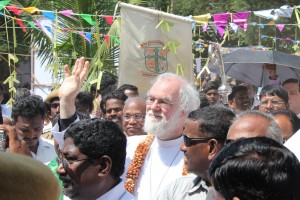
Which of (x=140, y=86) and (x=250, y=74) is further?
(x=250, y=74)

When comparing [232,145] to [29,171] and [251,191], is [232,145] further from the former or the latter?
[29,171]

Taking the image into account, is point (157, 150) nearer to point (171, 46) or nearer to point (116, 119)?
point (116, 119)

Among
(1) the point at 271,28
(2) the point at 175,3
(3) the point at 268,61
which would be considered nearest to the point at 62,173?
(3) the point at 268,61

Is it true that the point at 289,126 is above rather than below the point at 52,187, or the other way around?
below

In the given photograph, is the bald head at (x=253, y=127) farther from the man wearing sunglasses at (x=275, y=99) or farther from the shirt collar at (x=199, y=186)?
the man wearing sunglasses at (x=275, y=99)

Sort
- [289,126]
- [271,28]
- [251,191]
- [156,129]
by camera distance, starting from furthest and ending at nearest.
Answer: [271,28] < [289,126] < [156,129] < [251,191]

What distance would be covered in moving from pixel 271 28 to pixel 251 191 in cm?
2237

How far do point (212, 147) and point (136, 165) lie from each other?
0.83 meters

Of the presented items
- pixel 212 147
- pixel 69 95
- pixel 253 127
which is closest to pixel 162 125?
pixel 69 95

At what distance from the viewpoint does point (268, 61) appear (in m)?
8.41

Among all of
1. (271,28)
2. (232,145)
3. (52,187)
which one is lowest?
(271,28)

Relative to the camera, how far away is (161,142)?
14.0 feet

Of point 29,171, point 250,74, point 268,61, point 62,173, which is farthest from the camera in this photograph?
point 250,74

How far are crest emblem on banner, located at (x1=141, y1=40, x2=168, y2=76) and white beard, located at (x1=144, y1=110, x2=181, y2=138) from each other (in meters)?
3.27
